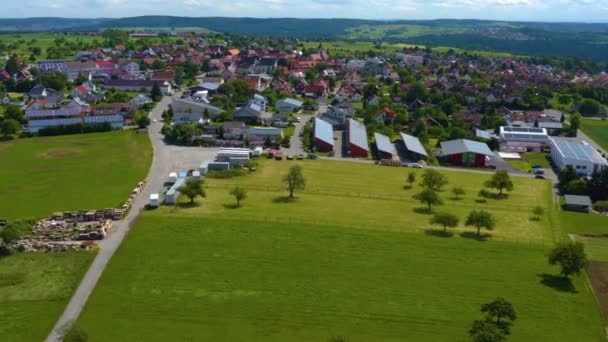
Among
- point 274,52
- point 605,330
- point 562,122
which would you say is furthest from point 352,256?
point 274,52

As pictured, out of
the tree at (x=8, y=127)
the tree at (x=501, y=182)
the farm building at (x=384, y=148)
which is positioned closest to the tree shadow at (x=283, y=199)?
the tree at (x=501, y=182)

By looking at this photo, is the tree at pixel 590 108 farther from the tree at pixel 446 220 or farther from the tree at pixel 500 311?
the tree at pixel 500 311

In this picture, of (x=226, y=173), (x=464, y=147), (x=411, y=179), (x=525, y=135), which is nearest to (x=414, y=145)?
(x=464, y=147)

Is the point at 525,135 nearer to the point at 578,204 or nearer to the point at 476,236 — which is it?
the point at 578,204

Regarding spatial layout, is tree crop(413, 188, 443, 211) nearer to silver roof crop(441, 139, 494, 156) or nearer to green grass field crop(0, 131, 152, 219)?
silver roof crop(441, 139, 494, 156)

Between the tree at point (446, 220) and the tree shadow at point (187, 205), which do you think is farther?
the tree shadow at point (187, 205)
